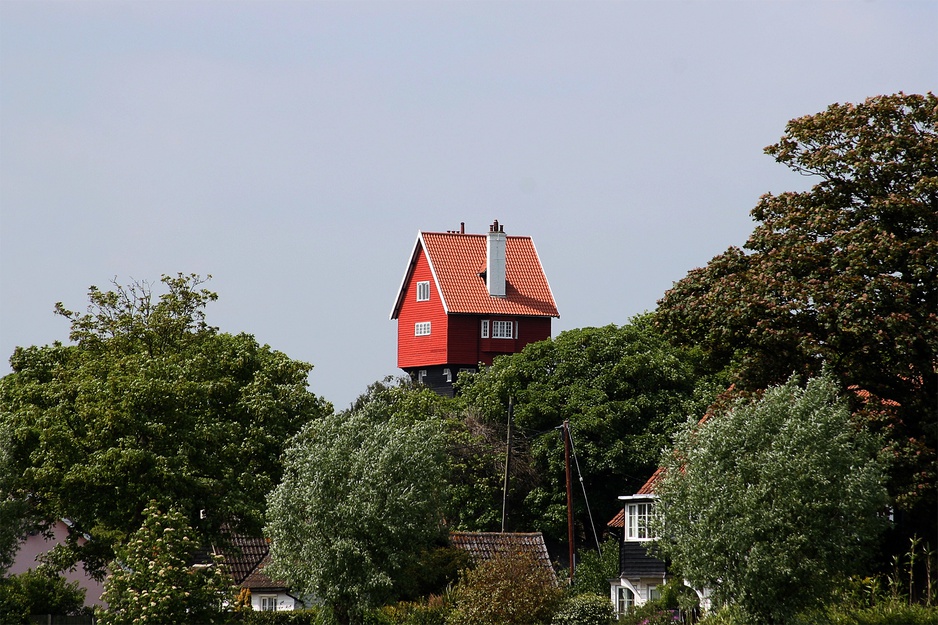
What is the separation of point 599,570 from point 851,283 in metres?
29.1

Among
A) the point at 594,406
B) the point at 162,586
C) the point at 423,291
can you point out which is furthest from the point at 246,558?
the point at 423,291

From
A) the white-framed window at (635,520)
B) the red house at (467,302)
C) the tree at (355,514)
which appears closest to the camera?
the tree at (355,514)

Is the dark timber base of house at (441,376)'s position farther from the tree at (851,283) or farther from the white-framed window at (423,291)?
the tree at (851,283)

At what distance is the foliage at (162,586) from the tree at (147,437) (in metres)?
5.37

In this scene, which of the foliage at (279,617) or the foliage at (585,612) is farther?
the foliage at (279,617)

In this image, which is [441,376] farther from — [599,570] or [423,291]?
[599,570]

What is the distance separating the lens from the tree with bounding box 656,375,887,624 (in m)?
28.0

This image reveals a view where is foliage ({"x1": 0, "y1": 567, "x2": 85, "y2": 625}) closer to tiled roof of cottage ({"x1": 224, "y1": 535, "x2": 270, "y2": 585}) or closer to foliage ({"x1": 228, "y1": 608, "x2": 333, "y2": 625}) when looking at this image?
foliage ({"x1": 228, "y1": 608, "x2": 333, "y2": 625})

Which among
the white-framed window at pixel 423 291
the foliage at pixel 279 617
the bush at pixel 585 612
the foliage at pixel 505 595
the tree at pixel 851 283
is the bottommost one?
the foliage at pixel 279 617

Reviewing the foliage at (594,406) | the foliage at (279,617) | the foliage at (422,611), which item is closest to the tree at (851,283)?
the foliage at (422,611)

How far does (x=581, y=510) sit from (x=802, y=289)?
120ft

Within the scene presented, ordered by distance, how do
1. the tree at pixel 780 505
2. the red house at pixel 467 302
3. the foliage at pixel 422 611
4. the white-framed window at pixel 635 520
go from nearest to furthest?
the tree at pixel 780 505
the foliage at pixel 422 611
the white-framed window at pixel 635 520
the red house at pixel 467 302

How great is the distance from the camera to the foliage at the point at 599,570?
2200 inches

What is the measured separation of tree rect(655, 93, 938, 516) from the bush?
9448 mm
